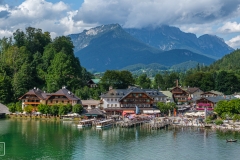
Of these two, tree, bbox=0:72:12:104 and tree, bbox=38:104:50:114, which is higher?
tree, bbox=0:72:12:104

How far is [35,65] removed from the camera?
96.9 meters

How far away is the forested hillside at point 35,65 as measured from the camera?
8500cm

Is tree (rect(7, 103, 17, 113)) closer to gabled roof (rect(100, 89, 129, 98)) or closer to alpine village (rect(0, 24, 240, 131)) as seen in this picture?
alpine village (rect(0, 24, 240, 131))

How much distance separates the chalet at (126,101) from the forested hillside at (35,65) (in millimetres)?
14580

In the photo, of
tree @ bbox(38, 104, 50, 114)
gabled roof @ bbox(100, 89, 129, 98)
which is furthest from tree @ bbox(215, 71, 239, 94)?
tree @ bbox(38, 104, 50, 114)

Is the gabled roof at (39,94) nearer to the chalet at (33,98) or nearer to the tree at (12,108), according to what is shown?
the chalet at (33,98)

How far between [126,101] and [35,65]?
32991 mm

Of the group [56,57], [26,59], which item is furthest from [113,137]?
[26,59]

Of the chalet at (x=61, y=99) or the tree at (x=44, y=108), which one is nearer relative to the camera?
the tree at (x=44, y=108)

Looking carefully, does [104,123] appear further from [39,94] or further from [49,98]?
[39,94]

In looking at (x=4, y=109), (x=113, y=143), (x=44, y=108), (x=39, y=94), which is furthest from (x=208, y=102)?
(x=4, y=109)

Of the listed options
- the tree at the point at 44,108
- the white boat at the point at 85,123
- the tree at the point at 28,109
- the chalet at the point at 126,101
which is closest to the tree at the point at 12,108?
the tree at the point at 28,109

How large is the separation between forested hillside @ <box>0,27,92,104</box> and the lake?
23.0 meters

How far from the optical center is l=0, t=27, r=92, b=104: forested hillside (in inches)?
3346
